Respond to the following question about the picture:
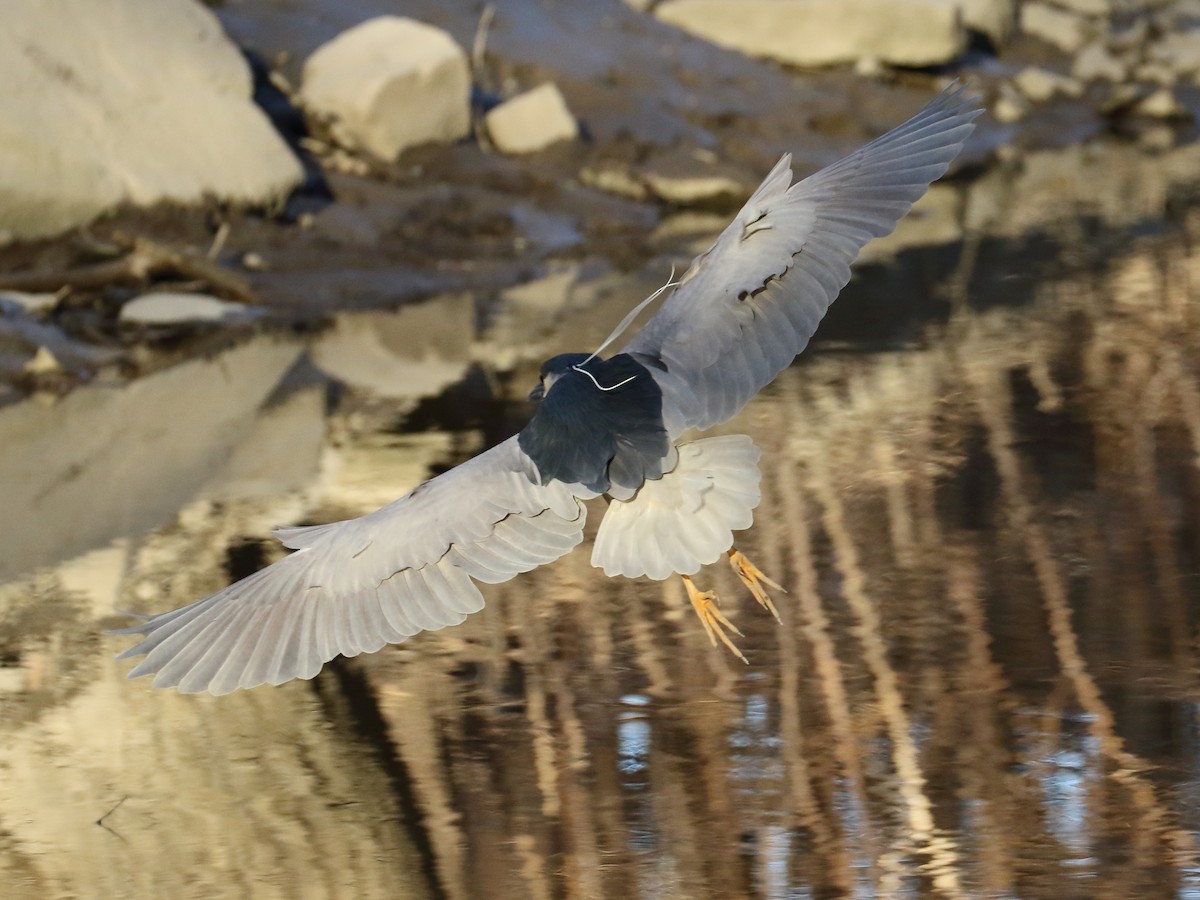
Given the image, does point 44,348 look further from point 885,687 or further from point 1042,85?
point 1042,85

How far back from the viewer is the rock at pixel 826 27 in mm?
16922

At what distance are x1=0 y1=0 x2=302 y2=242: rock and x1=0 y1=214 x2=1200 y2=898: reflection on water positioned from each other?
4416mm

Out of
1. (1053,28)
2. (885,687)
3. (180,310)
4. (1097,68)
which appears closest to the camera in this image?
(885,687)

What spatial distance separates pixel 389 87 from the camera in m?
12.3

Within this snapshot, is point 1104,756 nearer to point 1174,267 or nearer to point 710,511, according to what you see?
point 710,511

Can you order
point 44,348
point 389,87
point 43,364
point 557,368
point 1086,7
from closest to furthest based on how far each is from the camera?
point 557,368 < point 43,364 < point 44,348 < point 389,87 < point 1086,7

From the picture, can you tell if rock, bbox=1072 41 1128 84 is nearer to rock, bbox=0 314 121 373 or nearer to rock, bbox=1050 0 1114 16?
rock, bbox=1050 0 1114 16

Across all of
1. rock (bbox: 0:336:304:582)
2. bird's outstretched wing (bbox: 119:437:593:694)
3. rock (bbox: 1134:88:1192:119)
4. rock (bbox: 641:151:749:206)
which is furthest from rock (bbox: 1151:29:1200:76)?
bird's outstretched wing (bbox: 119:437:593:694)

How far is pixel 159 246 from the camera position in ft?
34.0

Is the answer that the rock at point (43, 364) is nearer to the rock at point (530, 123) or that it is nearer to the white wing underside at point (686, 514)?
the rock at point (530, 123)

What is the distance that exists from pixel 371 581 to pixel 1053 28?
1700cm

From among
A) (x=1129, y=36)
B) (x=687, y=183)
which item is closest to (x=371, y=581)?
(x=687, y=183)

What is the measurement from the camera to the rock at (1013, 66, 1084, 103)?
18172mm

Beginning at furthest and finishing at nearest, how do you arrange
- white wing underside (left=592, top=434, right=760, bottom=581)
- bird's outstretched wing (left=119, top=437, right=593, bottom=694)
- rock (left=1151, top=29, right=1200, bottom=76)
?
rock (left=1151, top=29, right=1200, bottom=76)
white wing underside (left=592, top=434, right=760, bottom=581)
bird's outstretched wing (left=119, top=437, right=593, bottom=694)
